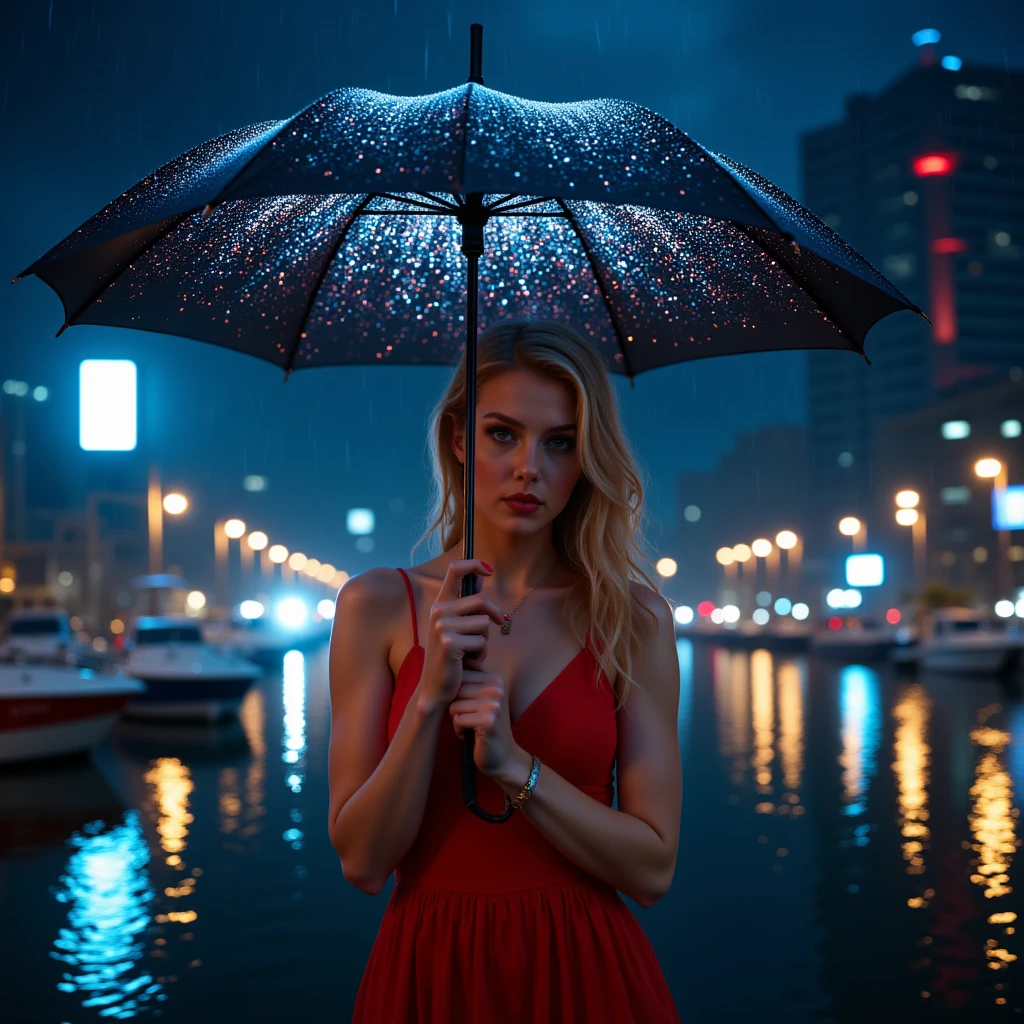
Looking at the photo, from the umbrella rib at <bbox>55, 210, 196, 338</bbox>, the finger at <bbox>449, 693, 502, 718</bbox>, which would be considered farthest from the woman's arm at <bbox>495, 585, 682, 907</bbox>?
the umbrella rib at <bbox>55, 210, 196, 338</bbox>

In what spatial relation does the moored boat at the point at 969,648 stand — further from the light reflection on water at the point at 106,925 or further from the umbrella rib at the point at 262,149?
the umbrella rib at the point at 262,149

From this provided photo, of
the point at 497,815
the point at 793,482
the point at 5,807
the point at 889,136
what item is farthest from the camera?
the point at 793,482

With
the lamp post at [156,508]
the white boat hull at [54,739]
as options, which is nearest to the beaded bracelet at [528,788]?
the white boat hull at [54,739]

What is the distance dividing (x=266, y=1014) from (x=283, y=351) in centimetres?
515

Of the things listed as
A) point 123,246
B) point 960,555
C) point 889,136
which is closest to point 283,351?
point 123,246

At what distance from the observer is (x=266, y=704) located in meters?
29.2

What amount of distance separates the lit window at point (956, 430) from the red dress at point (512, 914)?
101 metres

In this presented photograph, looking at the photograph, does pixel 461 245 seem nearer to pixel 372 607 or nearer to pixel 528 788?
pixel 372 607

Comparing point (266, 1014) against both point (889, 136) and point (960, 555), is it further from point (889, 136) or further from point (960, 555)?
point (889, 136)

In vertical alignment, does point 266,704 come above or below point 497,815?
below

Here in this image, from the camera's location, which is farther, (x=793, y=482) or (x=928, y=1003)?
(x=793, y=482)

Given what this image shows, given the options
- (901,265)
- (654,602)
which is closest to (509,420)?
(654,602)

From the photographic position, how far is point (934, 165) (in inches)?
4973

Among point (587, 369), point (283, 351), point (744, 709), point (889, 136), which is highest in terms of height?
point (889, 136)
